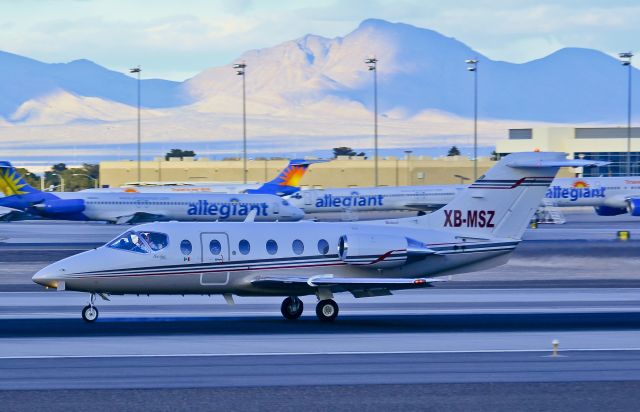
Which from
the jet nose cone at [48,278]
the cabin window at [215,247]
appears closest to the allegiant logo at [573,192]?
the cabin window at [215,247]

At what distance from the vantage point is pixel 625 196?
88875mm

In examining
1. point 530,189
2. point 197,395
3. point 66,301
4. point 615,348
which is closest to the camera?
point 197,395

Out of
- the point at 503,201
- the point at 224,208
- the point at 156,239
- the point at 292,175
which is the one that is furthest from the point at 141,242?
the point at 292,175

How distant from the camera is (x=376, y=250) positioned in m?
27.3

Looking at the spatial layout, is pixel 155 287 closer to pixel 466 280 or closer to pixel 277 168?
pixel 466 280

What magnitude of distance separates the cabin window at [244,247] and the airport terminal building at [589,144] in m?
113

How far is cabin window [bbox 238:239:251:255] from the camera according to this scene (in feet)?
89.0

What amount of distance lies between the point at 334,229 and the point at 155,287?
4.55m

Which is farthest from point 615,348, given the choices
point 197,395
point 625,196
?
point 625,196

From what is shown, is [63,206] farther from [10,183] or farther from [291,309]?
[291,309]

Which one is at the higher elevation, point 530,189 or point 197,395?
point 530,189

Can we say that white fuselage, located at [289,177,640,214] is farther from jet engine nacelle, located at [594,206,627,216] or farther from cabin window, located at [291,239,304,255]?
cabin window, located at [291,239,304,255]

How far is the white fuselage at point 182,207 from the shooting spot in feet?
249

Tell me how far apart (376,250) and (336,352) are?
5991 mm
